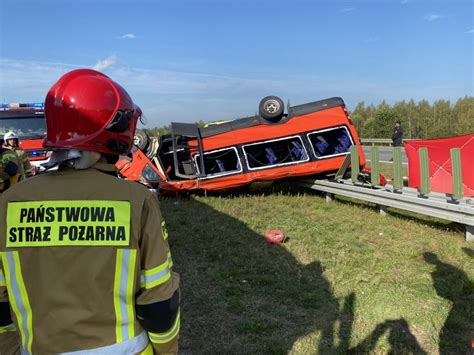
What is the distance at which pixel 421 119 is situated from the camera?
4469cm

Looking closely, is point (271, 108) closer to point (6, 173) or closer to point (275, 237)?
point (275, 237)

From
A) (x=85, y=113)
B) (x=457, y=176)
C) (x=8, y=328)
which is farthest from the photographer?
(x=457, y=176)

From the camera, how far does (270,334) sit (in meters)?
3.49

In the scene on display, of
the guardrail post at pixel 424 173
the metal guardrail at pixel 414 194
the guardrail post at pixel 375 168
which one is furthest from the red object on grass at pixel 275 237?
the guardrail post at pixel 375 168

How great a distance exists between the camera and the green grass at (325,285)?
3402mm

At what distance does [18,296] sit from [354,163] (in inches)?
295

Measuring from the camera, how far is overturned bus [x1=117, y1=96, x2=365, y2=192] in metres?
8.70

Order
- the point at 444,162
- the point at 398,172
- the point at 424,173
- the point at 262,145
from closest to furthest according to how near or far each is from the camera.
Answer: the point at 424,173, the point at 398,172, the point at 444,162, the point at 262,145

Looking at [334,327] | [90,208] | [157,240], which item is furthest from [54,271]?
[334,327]

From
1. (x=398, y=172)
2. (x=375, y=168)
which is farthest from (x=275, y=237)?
(x=375, y=168)

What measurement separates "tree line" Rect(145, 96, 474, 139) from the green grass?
35564mm

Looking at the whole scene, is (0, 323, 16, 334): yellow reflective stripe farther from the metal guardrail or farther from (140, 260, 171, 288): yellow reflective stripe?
the metal guardrail

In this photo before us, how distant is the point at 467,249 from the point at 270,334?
312 centimetres

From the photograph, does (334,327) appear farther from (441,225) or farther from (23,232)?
(441,225)
